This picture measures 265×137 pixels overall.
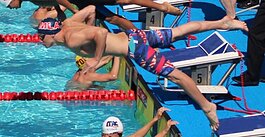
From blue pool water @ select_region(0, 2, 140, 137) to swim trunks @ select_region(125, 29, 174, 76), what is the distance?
1.39 meters

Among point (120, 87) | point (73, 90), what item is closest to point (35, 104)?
point (73, 90)

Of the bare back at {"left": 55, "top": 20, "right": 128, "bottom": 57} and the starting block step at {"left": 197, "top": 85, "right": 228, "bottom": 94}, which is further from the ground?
the bare back at {"left": 55, "top": 20, "right": 128, "bottom": 57}

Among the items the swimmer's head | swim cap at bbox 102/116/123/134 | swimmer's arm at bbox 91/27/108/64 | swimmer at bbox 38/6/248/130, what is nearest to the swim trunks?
swimmer at bbox 38/6/248/130

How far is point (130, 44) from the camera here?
8398 millimetres

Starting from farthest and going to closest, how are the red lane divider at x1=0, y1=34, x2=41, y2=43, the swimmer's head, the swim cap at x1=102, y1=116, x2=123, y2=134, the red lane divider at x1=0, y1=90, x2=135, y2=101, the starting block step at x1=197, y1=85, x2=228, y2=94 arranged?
the red lane divider at x1=0, y1=34, x2=41, y2=43 → the swimmer's head → the red lane divider at x1=0, y1=90, x2=135, y2=101 → the starting block step at x1=197, y1=85, x2=228, y2=94 → the swim cap at x1=102, y1=116, x2=123, y2=134

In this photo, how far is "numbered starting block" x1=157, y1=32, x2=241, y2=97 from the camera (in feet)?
30.6

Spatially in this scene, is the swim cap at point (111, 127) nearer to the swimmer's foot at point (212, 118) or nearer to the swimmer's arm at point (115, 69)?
the swimmer's foot at point (212, 118)

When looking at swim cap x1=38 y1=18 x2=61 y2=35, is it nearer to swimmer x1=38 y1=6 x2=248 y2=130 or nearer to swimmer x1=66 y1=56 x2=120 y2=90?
swimmer x1=38 y1=6 x2=248 y2=130

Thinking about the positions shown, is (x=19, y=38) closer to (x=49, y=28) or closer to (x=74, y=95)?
(x=74, y=95)

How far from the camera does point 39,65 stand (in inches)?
468

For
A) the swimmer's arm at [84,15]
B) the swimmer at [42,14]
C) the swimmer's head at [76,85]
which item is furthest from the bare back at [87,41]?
the swimmer at [42,14]

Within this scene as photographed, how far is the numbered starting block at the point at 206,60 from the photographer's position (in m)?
9.32

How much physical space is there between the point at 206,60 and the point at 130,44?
129 centimetres

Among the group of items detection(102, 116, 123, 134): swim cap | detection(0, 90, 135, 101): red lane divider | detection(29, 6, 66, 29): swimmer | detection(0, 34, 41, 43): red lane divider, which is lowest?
detection(102, 116, 123, 134): swim cap
